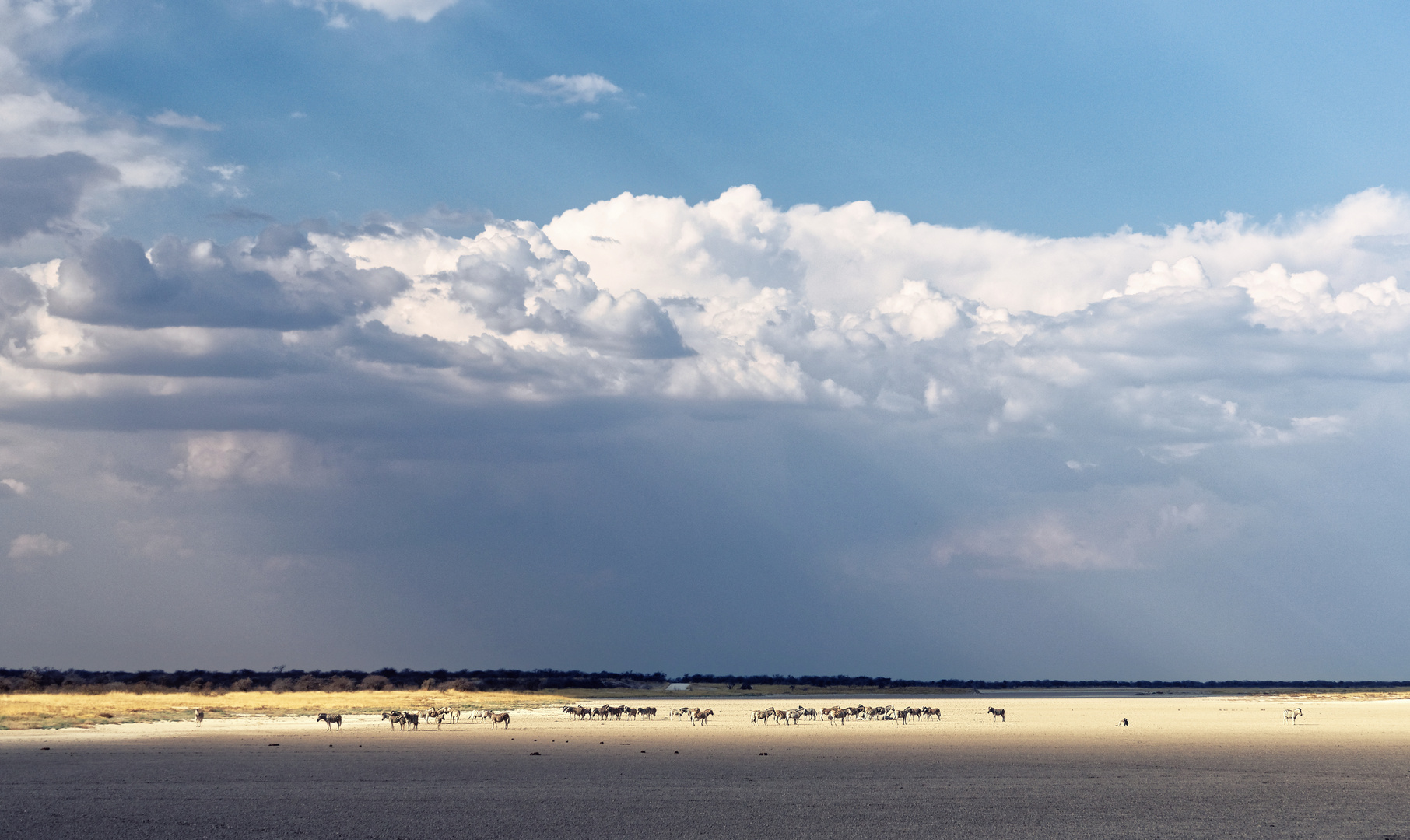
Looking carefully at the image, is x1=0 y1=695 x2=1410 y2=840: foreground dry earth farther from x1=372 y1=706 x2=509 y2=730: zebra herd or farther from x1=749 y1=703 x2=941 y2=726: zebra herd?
x1=749 y1=703 x2=941 y2=726: zebra herd

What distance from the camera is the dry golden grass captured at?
67625 millimetres

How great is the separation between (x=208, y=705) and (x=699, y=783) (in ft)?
215

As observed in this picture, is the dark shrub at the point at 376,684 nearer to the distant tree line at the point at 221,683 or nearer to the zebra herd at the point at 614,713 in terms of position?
the distant tree line at the point at 221,683

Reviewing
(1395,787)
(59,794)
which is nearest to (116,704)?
(59,794)

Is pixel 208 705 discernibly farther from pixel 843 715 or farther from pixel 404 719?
pixel 843 715

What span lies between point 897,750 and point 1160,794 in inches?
696

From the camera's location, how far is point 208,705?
3418 inches

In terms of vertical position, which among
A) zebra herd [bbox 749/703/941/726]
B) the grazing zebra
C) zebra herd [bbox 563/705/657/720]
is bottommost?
zebra herd [bbox 749/703/941/726]

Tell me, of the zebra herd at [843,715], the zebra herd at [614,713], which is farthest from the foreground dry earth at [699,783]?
the zebra herd at [843,715]

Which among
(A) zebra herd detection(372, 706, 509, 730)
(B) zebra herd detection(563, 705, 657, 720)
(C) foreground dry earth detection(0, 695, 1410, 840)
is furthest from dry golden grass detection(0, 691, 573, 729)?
(B) zebra herd detection(563, 705, 657, 720)

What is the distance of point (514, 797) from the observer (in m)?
29.1

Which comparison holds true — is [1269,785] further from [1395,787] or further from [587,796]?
[587,796]

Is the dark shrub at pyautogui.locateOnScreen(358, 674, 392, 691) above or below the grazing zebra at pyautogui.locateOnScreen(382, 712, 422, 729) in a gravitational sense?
below

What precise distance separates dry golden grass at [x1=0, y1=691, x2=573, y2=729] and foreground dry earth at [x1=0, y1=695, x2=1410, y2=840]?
865 centimetres
